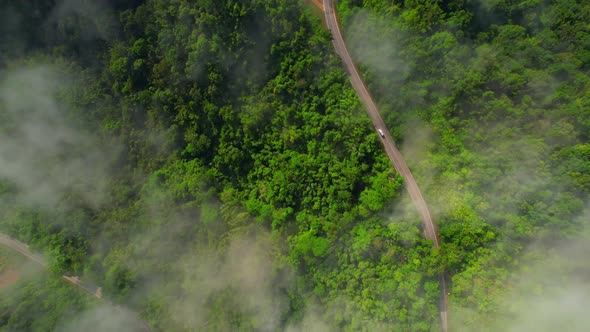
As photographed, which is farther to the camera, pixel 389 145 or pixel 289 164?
pixel 289 164

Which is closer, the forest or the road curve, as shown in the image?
the forest

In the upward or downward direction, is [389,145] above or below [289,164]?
above

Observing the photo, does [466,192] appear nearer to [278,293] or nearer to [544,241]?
[544,241]

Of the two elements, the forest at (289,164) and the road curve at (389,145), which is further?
the road curve at (389,145)

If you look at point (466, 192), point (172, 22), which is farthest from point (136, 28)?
point (466, 192)
